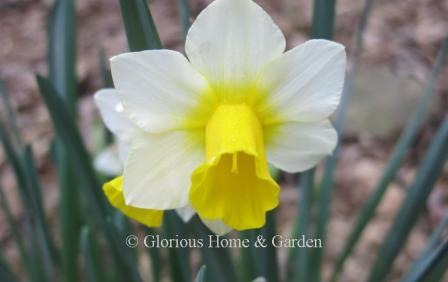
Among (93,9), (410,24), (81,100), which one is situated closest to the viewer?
(81,100)

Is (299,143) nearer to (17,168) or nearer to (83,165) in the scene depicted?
(83,165)

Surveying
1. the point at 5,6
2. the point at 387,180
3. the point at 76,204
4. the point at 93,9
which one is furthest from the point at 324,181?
the point at 5,6

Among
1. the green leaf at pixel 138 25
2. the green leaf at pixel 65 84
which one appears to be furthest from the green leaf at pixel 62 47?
the green leaf at pixel 138 25

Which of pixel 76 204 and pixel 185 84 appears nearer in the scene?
pixel 185 84

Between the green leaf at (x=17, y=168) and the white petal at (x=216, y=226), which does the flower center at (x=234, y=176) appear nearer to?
the white petal at (x=216, y=226)

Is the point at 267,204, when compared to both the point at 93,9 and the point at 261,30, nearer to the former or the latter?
the point at 261,30

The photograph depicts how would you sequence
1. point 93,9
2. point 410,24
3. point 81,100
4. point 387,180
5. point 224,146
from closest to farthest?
point 224,146 → point 387,180 → point 81,100 → point 410,24 → point 93,9

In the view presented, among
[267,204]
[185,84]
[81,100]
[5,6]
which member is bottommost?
[81,100]
